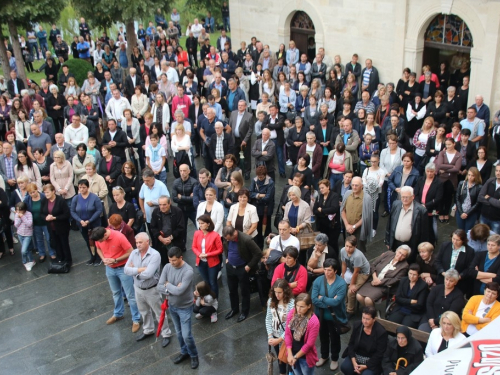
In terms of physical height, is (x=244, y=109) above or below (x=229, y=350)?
above

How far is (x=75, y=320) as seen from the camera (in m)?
9.95

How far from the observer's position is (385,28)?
55.7 ft

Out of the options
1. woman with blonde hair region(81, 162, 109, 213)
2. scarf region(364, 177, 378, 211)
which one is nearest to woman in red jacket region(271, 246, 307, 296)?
scarf region(364, 177, 378, 211)

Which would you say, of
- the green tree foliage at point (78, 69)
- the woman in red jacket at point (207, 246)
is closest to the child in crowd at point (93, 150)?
the woman in red jacket at point (207, 246)

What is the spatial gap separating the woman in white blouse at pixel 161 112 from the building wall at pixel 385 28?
20.8ft

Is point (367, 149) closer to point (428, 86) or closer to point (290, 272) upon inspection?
point (428, 86)

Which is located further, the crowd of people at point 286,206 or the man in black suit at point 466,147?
the man in black suit at point 466,147

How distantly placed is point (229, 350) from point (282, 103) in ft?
26.8

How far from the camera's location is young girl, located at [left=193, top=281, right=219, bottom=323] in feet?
29.9

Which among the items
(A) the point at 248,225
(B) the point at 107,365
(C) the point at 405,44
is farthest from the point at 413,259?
(C) the point at 405,44

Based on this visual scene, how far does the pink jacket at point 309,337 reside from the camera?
288 inches

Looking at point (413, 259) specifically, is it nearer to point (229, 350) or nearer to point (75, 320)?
point (229, 350)

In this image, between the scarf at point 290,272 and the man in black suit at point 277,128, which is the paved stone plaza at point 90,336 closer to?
the scarf at point 290,272

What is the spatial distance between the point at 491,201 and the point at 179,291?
206 inches
